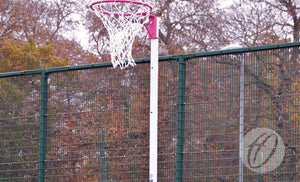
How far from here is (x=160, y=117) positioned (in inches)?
236

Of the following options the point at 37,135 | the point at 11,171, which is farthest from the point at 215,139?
the point at 11,171

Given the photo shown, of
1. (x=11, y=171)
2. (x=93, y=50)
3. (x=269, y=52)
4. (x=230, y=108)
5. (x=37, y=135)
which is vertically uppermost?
(x=93, y=50)

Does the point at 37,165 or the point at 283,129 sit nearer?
the point at 283,129

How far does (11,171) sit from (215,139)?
3.16 metres

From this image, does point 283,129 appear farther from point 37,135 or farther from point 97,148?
point 37,135

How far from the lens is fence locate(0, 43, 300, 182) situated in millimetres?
5195

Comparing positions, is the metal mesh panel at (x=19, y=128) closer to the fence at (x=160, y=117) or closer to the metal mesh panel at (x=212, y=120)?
the fence at (x=160, y=117)

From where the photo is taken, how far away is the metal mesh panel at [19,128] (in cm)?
673

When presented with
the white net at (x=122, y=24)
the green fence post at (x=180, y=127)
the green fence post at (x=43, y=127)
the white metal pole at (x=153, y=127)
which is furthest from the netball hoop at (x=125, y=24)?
the green fence post at (x=43, y=127)

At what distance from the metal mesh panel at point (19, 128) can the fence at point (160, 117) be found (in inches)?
0.6

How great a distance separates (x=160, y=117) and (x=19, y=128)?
7.22 ft

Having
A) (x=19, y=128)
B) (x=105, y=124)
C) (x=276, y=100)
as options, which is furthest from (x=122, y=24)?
(x=19, y=128)

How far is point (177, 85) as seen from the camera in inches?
226

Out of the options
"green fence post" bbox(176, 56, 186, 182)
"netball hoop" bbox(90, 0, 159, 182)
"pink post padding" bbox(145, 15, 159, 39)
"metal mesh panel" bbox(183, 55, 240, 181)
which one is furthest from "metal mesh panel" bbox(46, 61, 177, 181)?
"pink post padding" bbox(145, 15, 159, 39)
